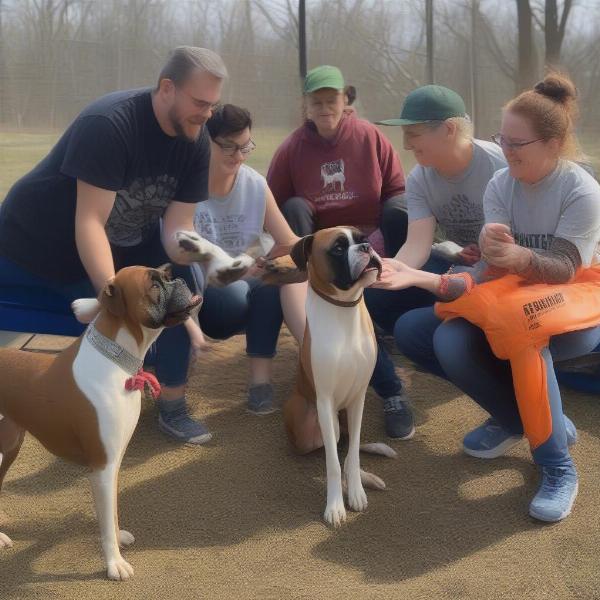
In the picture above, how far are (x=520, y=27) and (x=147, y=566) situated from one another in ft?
18.3

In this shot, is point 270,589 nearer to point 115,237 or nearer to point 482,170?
point 115,237

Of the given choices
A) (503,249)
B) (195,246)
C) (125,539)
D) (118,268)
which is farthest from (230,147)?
(125,539)

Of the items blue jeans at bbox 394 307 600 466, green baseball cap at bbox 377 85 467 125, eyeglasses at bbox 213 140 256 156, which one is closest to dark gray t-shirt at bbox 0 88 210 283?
eyeglasses at bbox 213 140 256 156

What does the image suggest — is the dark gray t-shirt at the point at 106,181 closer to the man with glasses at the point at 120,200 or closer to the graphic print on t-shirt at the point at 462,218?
the man with glasses at the point at 120,200

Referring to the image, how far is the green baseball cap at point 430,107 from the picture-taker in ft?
12.2

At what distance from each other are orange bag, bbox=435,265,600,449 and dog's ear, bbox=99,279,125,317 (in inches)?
58.1

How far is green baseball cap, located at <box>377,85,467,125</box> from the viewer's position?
3.71 meters

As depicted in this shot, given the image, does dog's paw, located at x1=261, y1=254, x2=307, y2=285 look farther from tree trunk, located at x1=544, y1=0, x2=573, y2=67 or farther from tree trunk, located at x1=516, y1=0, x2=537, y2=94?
tree trunk, located at x1=544, y1=0, x2=573, y2=67

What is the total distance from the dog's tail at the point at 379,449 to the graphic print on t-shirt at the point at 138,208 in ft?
4.71

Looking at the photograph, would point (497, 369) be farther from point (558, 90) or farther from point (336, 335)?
point (558, 90)

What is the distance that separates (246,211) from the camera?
14.0ft

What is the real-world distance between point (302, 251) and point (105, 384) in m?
0.91

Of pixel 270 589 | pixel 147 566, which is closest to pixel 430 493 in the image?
pixel 270 589

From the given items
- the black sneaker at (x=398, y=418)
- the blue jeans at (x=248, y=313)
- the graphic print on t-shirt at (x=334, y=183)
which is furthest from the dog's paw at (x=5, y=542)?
the graphic print on t-shirt at (x=334, y=183)
